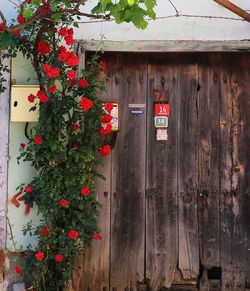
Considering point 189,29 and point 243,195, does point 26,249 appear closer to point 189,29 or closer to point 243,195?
point 243,195

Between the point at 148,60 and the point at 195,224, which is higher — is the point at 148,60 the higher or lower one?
the higher one

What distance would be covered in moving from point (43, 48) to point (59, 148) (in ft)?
2.49

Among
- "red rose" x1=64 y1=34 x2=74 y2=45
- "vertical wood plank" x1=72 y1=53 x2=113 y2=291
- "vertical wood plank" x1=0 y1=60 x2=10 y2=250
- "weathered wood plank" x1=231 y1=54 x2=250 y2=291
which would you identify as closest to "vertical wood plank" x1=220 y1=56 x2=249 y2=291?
"weathered wood plank" x1=231 y1=54 x2=250 y2=291

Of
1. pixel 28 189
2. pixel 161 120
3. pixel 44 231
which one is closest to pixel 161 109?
pixel 161 120

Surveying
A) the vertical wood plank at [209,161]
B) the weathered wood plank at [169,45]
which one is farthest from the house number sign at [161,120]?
the weathered wood plank at [169,45]

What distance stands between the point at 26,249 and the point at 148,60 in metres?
1.85

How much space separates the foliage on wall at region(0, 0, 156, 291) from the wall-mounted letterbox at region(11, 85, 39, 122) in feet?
0.28

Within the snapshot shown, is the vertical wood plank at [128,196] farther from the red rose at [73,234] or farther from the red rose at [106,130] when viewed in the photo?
the red rose at [73,234]

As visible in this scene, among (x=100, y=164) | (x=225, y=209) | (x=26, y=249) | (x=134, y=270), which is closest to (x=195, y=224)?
(x=225, y=209)

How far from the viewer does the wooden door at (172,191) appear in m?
4.54

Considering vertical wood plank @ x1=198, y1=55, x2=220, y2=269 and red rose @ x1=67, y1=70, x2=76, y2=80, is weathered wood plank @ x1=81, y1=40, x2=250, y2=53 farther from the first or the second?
red rose @ x1=67, y1=70, x2=76, y2=80

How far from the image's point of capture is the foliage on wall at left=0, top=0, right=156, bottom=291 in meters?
4.05

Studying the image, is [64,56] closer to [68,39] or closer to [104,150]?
[68,39]

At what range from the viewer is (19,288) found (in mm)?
4285
